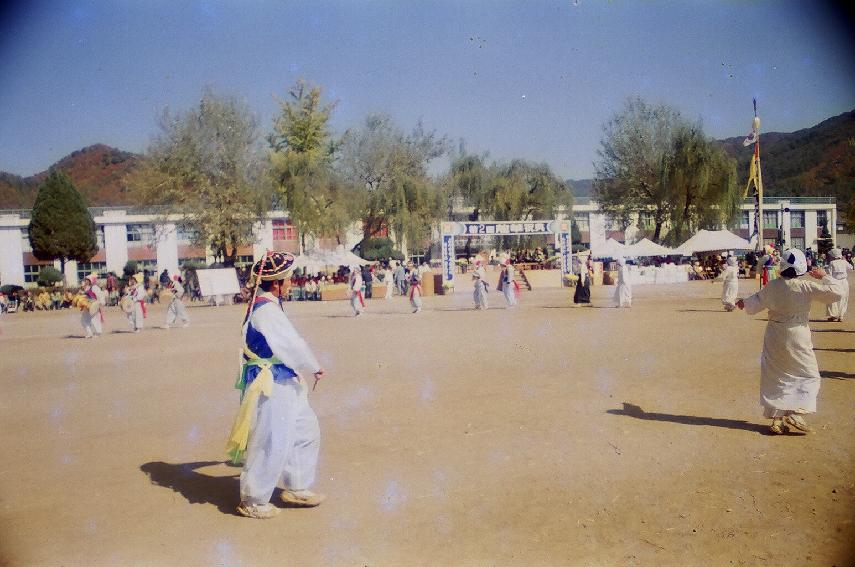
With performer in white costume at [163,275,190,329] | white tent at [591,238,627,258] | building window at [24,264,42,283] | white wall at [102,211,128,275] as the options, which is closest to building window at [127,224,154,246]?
white wall at [102,211,128,275]

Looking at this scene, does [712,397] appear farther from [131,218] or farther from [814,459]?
[131,218]

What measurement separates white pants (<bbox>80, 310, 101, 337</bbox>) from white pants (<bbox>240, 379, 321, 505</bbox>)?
15.1 m

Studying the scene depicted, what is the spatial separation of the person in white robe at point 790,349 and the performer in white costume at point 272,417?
406cm

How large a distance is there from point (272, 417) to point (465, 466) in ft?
5.54

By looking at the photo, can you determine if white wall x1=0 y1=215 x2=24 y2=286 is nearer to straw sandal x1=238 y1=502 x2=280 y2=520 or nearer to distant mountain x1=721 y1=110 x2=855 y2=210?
straw sandal x1=238 y1=502 x2=280 y2=520

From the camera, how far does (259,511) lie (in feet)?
15.5

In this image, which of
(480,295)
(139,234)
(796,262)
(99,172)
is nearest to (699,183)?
(480,295)

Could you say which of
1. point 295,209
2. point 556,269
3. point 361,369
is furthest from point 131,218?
point 361,369

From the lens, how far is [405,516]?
4.68 m

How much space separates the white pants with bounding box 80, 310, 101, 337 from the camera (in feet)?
59.8

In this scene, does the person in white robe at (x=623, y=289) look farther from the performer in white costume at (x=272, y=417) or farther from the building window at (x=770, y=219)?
the building window at (x=770, y=219)

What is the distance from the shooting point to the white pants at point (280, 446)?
15.5 ft

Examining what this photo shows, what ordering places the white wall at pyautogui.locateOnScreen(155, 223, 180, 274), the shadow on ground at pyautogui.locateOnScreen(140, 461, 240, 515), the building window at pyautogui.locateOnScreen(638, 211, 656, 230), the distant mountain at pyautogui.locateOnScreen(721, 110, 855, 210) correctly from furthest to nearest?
the distant mountain at pyautogui.locateOnScreen(721, 110, 855, 210) < the white wall at pyautogui.locateOnScreen(155, 223, 180, 274) < the building window at pyautogui.locateOnScreen(638, 211, 656, 230) < the shadow on ground at pyautogui.locateOnScreen(140, 461, 240, 515)

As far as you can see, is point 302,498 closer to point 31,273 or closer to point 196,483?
point 196,483
